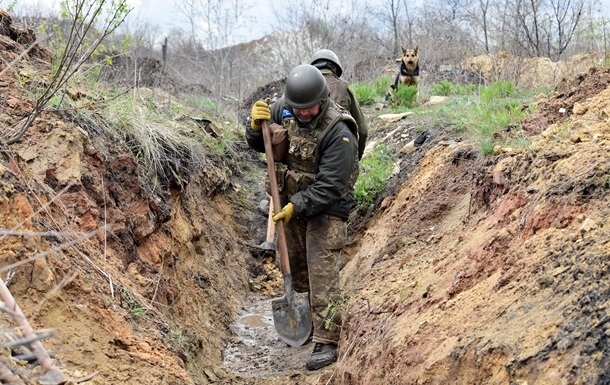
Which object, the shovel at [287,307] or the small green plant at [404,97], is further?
the small green plant at [404,97]

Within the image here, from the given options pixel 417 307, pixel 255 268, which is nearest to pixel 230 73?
pixel 255 268

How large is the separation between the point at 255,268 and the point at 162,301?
10.0 feet

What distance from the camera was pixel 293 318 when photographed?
214 inches

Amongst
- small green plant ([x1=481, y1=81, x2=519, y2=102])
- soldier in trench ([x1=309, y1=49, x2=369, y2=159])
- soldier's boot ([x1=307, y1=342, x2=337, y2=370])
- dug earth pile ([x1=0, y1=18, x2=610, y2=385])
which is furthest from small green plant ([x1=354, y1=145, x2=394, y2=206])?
soldier's boot ([x1=307, y1=342, x2=337, y2=370])

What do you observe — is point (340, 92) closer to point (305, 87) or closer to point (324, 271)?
point (305, 87)

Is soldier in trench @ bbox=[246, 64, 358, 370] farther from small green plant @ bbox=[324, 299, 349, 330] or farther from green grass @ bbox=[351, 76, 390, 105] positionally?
green grass @ bbox=[351, 76, 390, 105]

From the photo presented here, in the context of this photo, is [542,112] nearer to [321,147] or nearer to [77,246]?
[321,147]

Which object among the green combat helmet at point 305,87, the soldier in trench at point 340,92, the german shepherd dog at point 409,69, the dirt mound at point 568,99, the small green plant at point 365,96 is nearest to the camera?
the green combat helmet at point 305,87

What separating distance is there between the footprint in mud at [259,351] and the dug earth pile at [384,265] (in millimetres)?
72

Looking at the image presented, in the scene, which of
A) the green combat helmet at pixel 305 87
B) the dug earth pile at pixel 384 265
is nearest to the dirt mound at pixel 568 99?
the dug earth pile at pixel 384 265

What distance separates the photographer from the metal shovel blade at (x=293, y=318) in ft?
17.8

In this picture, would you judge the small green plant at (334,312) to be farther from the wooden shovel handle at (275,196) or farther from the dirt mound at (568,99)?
the dirt mound at (568,99)

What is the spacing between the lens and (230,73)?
13.7m

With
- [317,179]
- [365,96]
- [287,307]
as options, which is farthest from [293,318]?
[365,96]
